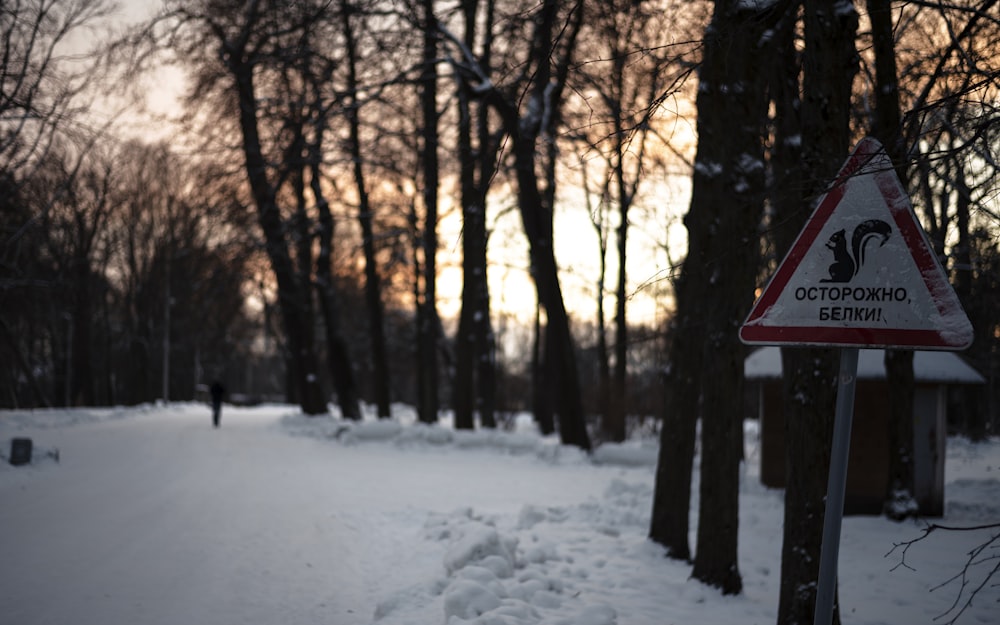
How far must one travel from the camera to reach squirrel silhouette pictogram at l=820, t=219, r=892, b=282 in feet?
10.7

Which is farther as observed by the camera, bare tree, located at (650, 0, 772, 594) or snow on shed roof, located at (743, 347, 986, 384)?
snow on shed roof, located at (743, 347, 986, 384)

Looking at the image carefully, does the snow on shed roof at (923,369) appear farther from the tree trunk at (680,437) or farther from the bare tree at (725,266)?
the bare tree at (725,266)

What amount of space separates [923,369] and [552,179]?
31.5 ft

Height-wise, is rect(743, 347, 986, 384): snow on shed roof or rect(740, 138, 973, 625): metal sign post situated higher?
rect(740, 138, 973, 625): metal sign post

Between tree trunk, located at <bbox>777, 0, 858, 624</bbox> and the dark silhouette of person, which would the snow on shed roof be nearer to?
tree trunk, located at <bbox>777, 0, 858, 624</bbox>

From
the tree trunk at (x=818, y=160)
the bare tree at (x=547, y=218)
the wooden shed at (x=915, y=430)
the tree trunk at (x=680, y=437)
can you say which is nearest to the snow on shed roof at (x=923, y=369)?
the wooden shed at (x=915, y=430)

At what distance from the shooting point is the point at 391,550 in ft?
25.8


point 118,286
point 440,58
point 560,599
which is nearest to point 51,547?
point 560,599

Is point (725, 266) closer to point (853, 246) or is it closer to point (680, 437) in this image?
point (680, 437)

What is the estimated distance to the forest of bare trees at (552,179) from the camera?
4781 millimetres

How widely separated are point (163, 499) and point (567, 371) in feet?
28.0

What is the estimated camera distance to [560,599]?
6012mm

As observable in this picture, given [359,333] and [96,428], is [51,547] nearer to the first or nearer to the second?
[96,428]

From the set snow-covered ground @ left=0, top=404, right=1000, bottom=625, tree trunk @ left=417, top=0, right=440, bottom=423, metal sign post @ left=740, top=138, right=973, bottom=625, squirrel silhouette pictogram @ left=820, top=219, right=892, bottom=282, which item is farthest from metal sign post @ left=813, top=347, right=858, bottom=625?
tree trunk @ left=417, top=0, right=440, bottom=423
